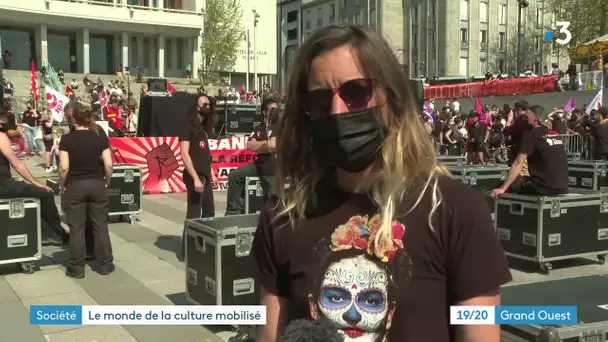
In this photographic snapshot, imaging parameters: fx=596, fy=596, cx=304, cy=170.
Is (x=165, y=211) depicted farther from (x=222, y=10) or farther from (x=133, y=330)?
(x=222, y=10)

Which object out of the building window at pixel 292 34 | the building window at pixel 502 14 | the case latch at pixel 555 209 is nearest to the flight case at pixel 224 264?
the case latch at pixel 555 209

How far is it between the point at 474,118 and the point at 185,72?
48.6 metres

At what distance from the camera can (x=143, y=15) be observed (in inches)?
2375

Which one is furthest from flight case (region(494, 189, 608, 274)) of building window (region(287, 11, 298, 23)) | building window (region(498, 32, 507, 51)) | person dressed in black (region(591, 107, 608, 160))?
building window (region(287, 11, 298, 23))

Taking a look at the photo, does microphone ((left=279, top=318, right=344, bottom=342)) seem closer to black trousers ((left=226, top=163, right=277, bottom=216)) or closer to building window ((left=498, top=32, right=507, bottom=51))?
black trousers ((left=226, top=163, right=277, bottom=216))

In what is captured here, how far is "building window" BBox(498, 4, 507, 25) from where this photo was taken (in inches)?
2677

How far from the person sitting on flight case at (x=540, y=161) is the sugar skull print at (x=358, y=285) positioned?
20.8ft

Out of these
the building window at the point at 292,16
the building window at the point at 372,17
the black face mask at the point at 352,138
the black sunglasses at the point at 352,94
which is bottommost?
the black face mask at the point at 352,138

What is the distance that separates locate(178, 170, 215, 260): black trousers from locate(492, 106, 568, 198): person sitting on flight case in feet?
11.9

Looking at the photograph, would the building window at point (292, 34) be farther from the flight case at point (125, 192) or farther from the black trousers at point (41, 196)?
the black trousers at point (41, 196)

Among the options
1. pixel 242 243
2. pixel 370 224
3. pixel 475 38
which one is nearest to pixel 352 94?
pixel 370 224

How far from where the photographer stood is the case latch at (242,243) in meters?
5.09
